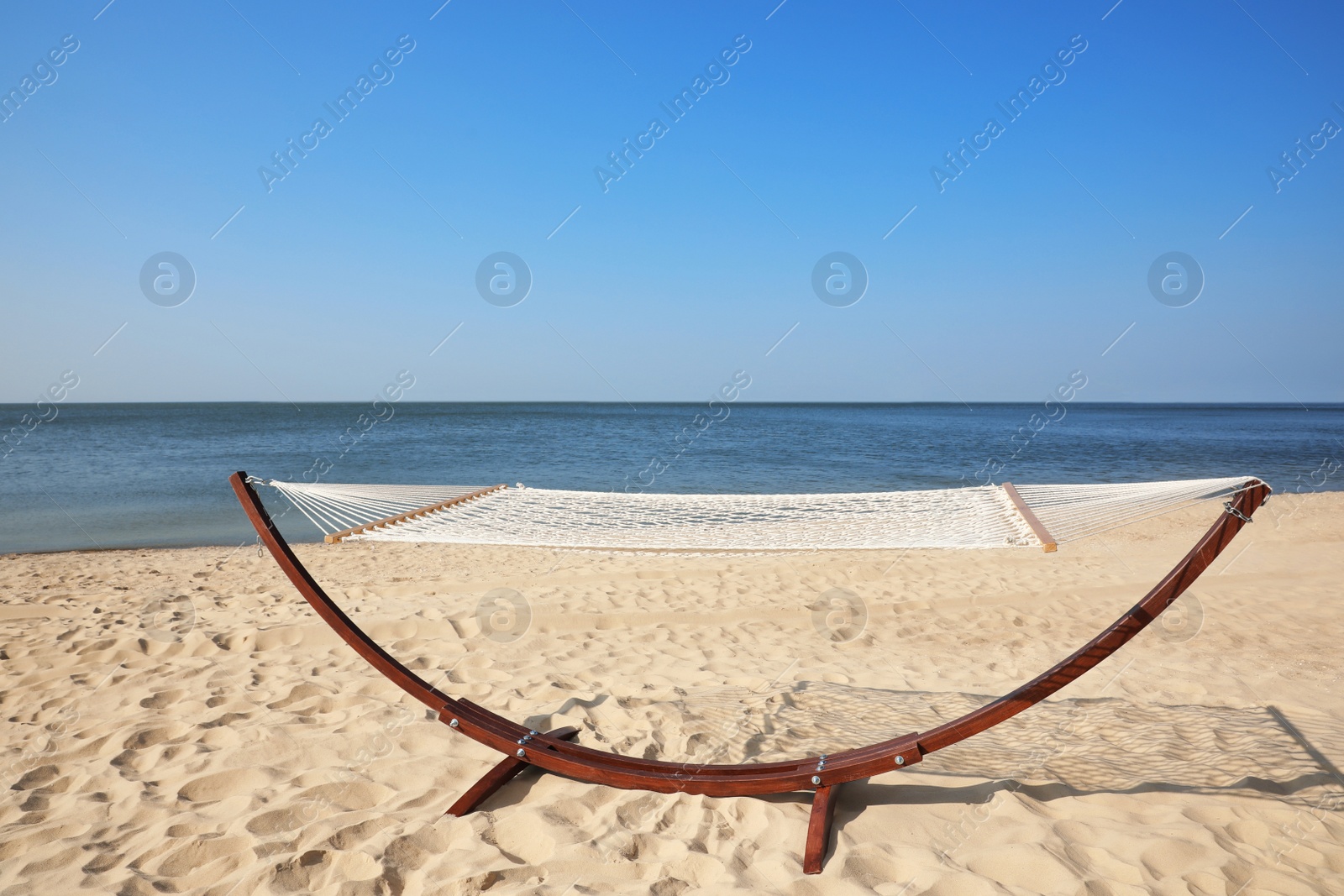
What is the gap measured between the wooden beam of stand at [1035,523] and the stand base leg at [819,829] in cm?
157

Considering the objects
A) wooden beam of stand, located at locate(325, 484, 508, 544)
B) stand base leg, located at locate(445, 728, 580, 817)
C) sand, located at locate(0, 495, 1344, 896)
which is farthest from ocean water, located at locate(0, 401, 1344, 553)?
stand base leg, located at locate(445, 728, 580, 817)

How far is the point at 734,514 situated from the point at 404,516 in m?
2.46

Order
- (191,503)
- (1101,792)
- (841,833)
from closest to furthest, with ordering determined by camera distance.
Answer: (841,833), (1101,792), (191,503)

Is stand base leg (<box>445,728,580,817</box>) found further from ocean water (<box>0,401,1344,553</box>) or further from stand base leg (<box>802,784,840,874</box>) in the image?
ocean water (<box>0,401,1344,553</box>)

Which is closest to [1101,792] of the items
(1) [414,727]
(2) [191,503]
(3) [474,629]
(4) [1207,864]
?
(4) [1207,864]

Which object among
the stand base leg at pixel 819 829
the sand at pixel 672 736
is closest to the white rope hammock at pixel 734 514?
the sand at pixel 672 736

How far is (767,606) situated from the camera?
4.61 meters

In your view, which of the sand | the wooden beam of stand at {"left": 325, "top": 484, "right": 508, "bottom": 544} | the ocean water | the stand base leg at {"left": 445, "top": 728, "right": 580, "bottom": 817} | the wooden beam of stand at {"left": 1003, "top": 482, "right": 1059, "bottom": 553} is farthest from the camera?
the ocean water

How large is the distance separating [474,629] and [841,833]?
2464 millimetres

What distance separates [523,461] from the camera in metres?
18.2

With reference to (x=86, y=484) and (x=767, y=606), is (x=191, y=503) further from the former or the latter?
(x=767, y=606)

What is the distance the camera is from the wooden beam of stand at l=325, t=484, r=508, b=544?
335 centimetres

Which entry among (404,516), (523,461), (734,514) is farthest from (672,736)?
(523,461)

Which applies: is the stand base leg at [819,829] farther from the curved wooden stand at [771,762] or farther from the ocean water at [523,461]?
the ocean water at [523,461]
